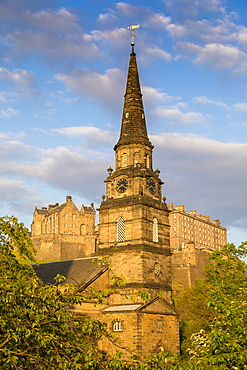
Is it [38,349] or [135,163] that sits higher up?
[135,163]

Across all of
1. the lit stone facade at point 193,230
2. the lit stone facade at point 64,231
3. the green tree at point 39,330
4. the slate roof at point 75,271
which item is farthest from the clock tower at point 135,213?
the lit stone facade at point 193,230

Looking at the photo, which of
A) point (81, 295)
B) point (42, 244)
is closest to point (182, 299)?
point (81, 295)

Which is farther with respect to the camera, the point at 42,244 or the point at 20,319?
the point at 42,244

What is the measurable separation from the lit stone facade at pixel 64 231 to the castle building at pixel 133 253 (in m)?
88.2

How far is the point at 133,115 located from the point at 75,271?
16707 millimetres

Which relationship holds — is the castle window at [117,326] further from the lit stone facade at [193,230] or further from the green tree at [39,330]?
the lit stone facade at [193,230]

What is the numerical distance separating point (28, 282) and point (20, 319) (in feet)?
4.47

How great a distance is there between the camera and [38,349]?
13891 mm

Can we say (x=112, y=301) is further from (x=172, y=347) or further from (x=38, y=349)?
(x=38, y=349)

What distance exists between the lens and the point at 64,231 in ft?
499

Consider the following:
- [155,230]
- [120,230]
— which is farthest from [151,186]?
[120,230]

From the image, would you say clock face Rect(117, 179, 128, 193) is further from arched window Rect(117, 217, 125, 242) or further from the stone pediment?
the stone pediment

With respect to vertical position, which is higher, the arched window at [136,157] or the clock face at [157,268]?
the arched window at [136,157]

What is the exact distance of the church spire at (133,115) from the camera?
49.2m
